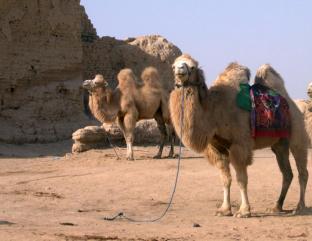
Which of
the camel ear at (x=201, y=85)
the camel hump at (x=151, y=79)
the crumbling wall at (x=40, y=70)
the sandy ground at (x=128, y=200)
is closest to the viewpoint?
the sandy ground at (x=128, y=200)

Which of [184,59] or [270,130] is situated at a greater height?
[184,59]

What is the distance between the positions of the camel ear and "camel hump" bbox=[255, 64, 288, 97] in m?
1.16

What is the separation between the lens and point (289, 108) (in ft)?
30.6

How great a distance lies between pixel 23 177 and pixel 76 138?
15.8 feet

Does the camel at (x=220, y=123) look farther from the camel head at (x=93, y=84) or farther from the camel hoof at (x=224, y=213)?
the camel head at (x=93, y=84)

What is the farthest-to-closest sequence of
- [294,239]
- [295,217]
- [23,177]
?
[23,177], [295,217], [294,239]

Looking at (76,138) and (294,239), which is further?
(76,138)

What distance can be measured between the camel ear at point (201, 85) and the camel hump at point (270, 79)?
1.16m

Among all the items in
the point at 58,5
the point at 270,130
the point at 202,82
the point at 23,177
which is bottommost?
the point at 23,177

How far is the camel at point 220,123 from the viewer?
8.53 metres

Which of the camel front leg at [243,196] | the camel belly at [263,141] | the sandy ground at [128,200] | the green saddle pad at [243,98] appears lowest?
the sandy ground at [128,200]

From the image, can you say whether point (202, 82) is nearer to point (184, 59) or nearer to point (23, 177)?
point (184, 59)

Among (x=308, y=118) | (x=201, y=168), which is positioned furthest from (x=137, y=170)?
(x=308, y=118)

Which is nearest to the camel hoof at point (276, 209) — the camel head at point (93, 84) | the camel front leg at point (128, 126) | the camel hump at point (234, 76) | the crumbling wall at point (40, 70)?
the camel hump at point (234, 76)
